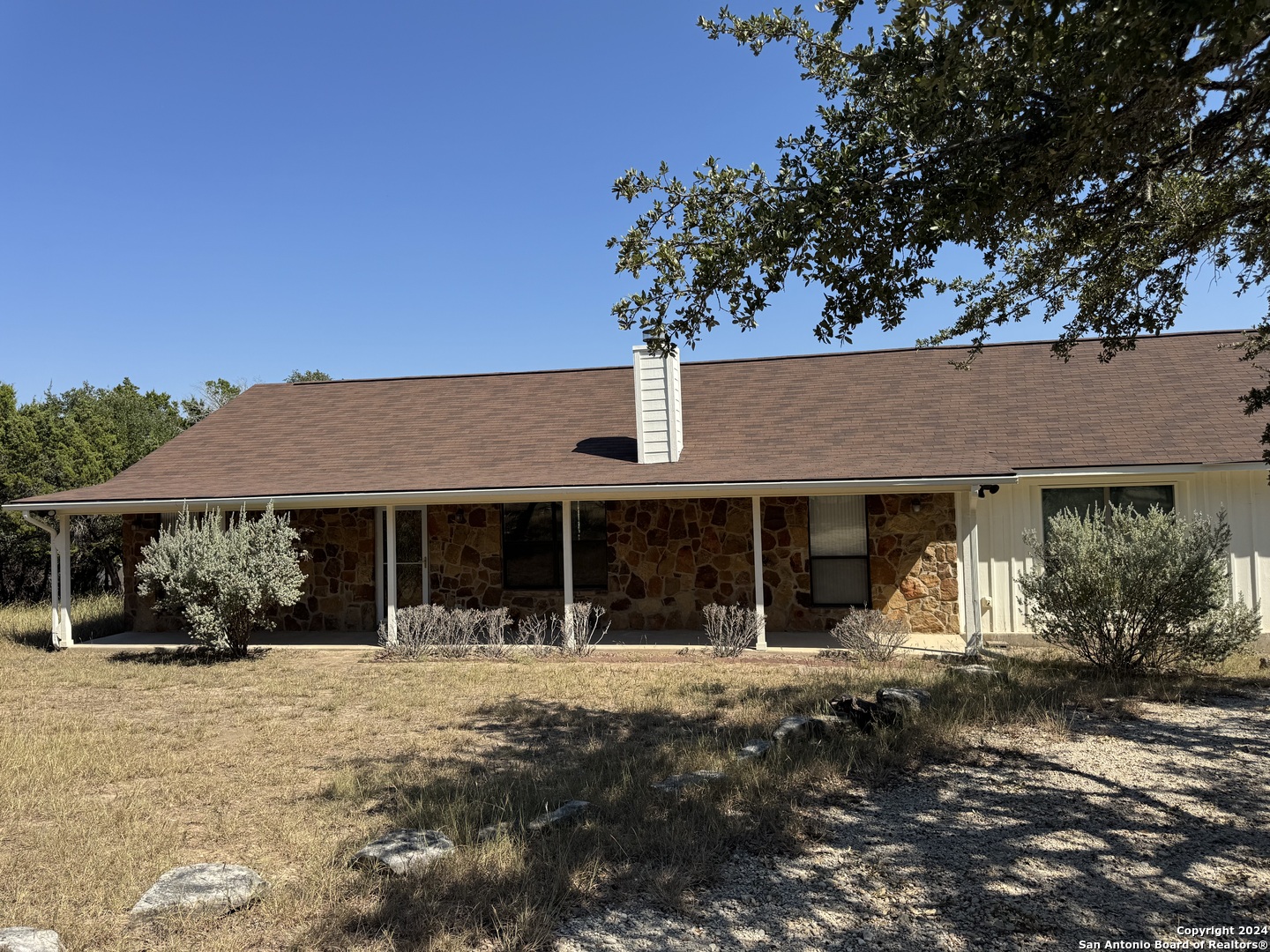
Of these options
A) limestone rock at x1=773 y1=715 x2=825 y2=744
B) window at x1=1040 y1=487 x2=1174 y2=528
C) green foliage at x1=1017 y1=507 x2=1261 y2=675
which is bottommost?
limestone rock at x1=773 y1=715 x2=825 y2=744

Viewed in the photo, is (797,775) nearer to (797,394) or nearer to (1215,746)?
(1215,746)

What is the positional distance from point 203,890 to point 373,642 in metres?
9.65

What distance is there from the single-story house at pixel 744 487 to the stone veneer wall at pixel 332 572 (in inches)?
1.3

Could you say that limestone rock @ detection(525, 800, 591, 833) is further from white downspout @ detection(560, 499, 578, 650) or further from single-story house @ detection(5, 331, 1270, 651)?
single-story house @ detection(5, 331, 1270, 651)

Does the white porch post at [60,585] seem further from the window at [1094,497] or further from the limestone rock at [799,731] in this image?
the window at [1094,497]

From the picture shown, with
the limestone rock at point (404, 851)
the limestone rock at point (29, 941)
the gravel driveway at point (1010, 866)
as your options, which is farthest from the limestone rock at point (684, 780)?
the limestone rock at point (29, 941)

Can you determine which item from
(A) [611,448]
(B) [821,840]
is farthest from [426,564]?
(B) [821,840]

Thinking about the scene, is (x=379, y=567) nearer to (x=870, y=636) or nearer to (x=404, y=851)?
(x=870, y=636)

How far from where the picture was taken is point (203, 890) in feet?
14.9

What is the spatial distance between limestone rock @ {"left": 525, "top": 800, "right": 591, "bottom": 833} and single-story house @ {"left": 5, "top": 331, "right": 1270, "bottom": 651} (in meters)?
7.04

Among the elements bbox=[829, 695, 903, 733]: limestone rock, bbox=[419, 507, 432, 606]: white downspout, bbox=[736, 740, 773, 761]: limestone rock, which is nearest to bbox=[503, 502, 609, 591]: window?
bbox=[419, 507, 432, 606]: white downspout

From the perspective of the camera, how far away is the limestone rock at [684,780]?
6074mm

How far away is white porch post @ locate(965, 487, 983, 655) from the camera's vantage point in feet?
38.7

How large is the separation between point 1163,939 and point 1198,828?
169cm
